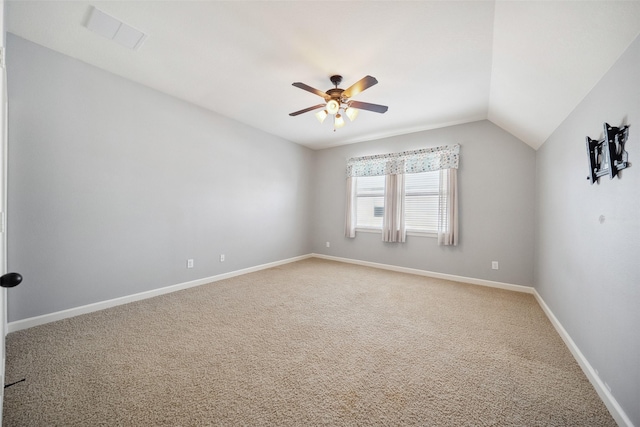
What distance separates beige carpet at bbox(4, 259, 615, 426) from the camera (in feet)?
4.54

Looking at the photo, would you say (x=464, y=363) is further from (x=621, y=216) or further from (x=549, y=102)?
(x=549, y=102)

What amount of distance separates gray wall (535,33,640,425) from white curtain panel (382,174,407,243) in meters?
2.07

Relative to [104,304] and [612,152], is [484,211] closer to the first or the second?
[612,152]

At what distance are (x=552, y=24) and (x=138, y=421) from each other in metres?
3.35

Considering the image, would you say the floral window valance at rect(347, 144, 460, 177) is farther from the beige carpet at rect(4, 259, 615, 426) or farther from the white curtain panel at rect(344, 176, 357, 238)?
the beige carpet at rect(4, 259, 615, 426)

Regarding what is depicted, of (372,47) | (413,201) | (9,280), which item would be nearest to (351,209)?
(413,201)

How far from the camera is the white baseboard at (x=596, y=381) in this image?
4.36 feet

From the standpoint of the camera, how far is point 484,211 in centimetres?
374

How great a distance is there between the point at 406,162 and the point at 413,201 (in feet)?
2.30

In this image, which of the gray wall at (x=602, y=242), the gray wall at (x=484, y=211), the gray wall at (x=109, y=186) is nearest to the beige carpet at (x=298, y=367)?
the gray wall at (x=602, y=242)

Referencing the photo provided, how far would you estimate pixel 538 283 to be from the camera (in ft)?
10.4

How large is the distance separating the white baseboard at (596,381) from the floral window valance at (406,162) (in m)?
2.45

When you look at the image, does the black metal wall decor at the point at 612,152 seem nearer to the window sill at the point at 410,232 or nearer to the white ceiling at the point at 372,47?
the white ceiling at the point at 372,47

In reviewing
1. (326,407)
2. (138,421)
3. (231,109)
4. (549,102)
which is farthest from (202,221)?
(549,102)
